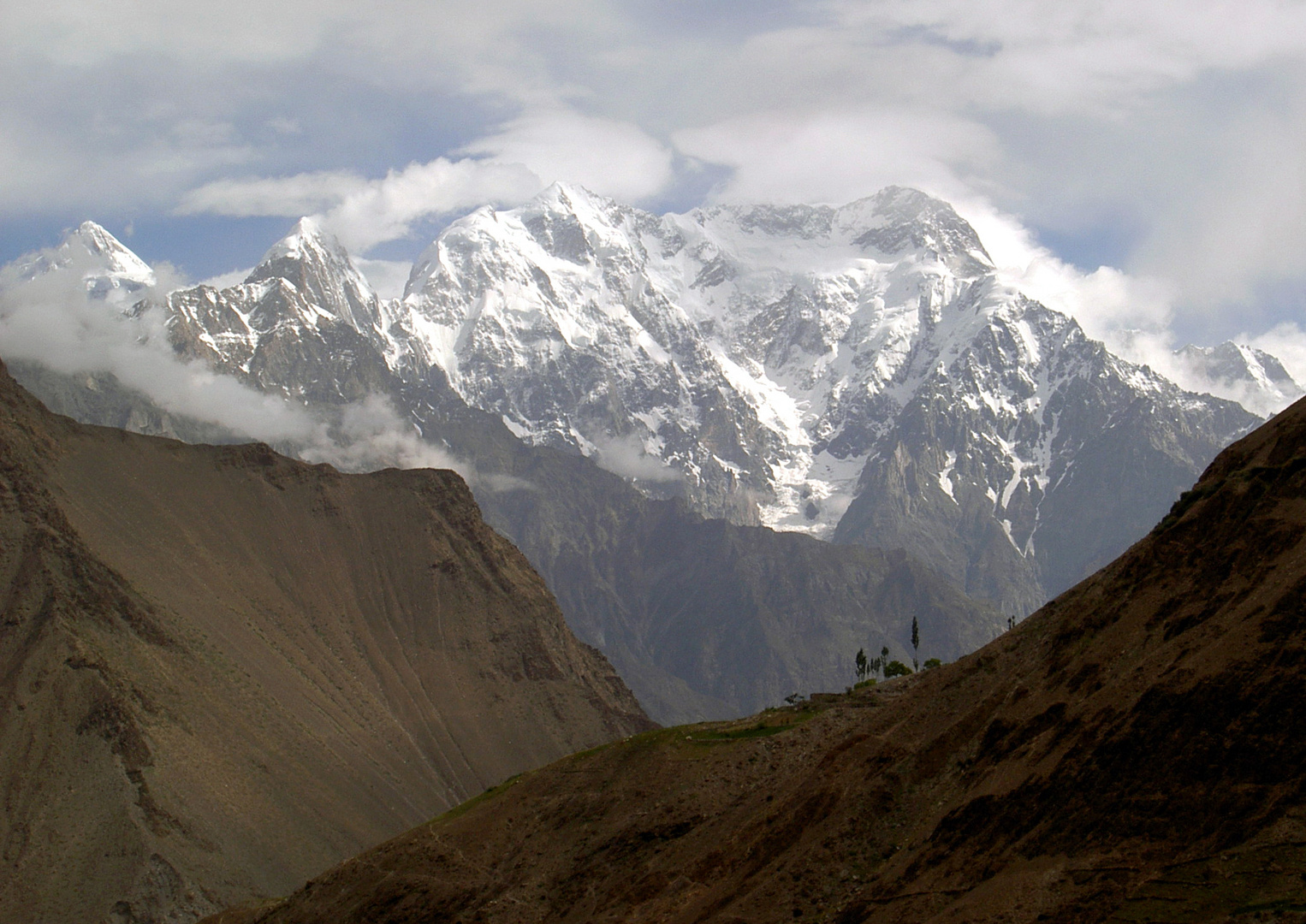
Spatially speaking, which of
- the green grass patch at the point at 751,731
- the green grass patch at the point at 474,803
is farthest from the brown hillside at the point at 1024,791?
the green grass patch at the point at 474,803

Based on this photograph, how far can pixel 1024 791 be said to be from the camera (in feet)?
149

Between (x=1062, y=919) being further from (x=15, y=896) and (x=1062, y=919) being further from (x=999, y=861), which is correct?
(x=15, y=896)

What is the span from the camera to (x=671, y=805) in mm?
73688

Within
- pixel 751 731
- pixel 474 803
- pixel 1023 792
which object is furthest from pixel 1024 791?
pixel 474 803

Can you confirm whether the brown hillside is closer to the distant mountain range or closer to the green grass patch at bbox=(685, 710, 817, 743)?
the distant mountain range

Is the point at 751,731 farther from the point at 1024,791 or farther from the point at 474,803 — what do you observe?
the point at 1024,791

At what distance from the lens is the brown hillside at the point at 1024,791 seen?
3822 cm

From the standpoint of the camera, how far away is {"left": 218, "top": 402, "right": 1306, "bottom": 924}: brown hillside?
38219 mm

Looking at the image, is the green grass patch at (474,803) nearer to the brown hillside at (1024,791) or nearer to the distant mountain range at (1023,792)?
the brown hillside at (1024,791)

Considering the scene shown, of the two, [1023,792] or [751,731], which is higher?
[751,731]

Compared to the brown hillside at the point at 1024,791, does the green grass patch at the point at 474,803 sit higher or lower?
higher

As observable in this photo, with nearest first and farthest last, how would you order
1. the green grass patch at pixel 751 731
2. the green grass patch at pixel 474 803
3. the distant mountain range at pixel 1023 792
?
the distant mountain range at pixel 1023 792 < the green grass patch at pixel 751 731 < the green grass patch at pixel 474 803

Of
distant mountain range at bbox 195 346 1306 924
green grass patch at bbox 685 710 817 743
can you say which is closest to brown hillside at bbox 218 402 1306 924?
distant mountain range at bbox 195 346 1306 924

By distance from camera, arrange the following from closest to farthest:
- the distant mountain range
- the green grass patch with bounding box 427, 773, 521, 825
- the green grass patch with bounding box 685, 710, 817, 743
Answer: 1. the distant mountain range
2. the green grass patch with bounding box 685, 710, 817, 743
3. the green grass patch with bounding box 427, 773, 521, 825
